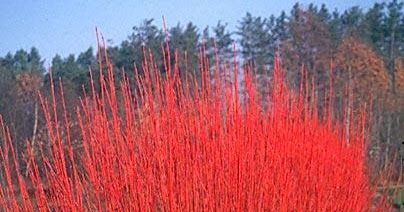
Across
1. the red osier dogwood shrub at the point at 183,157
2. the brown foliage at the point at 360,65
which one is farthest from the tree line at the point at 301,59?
the red osier dogwood shrub at the point at 183,157

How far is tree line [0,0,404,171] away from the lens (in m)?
22.2

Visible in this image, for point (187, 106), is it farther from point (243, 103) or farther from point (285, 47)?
point (285, 47)

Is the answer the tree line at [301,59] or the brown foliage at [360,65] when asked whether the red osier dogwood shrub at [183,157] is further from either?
the brown foliage at [360,65]

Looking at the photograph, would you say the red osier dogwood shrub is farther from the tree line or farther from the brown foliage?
the brown foliage

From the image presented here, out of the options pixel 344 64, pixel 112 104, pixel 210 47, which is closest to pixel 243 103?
pixel 112 104

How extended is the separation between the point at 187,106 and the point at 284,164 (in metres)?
0.61

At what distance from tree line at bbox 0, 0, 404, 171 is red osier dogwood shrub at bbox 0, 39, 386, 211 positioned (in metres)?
15.9

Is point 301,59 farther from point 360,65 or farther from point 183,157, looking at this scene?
point 183,157

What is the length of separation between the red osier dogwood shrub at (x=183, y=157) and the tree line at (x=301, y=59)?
52.1 feet

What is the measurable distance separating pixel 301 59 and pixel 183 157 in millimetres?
26678

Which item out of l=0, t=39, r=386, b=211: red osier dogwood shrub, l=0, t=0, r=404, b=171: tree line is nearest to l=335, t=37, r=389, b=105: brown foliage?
l=0, t=0, r=404, b=171: tree line

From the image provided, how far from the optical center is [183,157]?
275 cm

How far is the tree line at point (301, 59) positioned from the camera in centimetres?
2217

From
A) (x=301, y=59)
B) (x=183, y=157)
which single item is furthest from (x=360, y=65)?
(x=183, y=157)
